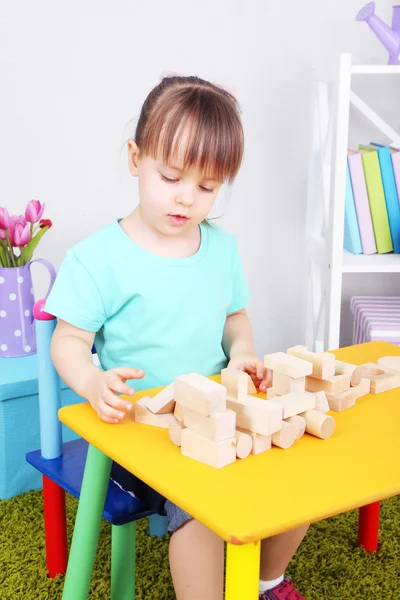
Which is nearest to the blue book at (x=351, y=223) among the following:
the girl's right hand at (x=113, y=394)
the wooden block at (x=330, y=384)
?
the wooden block at (x=330, y=384)

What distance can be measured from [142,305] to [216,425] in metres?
0.39

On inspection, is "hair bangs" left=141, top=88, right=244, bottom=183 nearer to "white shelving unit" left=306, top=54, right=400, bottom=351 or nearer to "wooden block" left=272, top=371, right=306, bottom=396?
"wooden block" left=272, top=371, right=306, bottom=396

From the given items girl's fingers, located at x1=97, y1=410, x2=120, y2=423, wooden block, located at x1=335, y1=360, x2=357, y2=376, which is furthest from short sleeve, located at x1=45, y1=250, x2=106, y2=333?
wooden block, located at x1=335, y1=360, x2=357, y2=376

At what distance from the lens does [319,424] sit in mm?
766

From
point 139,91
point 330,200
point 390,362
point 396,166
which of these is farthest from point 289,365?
point 139,91

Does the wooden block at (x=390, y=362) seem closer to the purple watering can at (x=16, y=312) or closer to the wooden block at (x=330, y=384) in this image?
the wooden block at (x=330, y=384)

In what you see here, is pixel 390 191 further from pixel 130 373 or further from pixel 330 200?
pixel 130 373

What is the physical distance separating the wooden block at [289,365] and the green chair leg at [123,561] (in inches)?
14.3

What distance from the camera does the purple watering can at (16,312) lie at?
156 centimetres

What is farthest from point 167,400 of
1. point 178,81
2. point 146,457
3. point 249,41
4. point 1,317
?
point 249,41

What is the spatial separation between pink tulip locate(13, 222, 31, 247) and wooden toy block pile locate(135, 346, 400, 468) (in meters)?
0.79

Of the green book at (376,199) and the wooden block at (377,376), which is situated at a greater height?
the green book at (376,199)

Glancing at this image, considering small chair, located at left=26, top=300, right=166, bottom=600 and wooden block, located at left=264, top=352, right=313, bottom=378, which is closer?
wooden block, located at left=264, top=352, right=313, bottom=378

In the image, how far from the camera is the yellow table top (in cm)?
62
